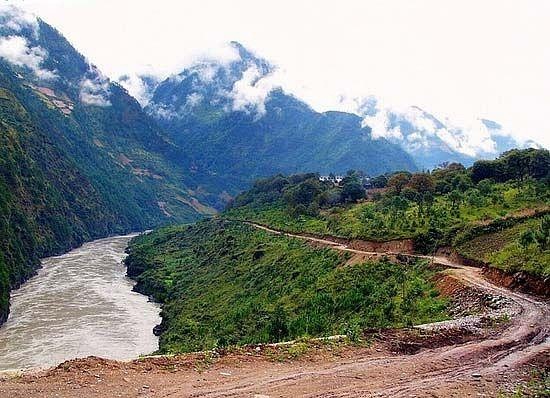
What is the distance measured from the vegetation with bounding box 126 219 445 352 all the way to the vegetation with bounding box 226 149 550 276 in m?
4.70

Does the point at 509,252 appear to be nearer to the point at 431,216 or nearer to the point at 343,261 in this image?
the point at 431,216

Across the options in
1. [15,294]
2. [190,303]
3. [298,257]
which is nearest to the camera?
[298,257]

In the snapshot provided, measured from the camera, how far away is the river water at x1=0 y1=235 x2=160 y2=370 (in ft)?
148

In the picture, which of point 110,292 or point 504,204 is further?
point 110,292

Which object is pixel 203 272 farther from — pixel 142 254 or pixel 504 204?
pixel 504 204

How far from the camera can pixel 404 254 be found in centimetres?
3859

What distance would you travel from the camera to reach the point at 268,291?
45.7 metres

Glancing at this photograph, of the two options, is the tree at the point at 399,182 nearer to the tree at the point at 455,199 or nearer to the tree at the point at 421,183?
the tree at the point at 421,183

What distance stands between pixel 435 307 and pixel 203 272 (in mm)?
47574

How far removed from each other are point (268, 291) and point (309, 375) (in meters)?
32.3

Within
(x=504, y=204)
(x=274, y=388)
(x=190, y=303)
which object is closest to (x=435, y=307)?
(x=274, y=388)

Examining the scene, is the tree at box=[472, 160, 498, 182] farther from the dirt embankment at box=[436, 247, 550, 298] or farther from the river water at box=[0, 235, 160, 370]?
the river water at box=[0, 235, 160, 370]

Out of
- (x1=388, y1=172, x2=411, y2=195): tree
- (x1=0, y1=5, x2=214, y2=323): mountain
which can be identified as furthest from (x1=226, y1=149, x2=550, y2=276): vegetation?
(x1=0, y1=5, x2=214, y2=323): mountain

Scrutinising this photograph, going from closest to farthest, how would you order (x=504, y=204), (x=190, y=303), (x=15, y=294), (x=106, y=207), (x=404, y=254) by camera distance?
(x=404, y=254) < (x=504, y=204) < (x=190, y=303) < (x=15, y=294) < (x=106, y=207)
